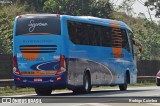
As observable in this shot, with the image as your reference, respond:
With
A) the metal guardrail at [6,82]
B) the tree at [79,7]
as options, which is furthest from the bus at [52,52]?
the tree at [79,7]

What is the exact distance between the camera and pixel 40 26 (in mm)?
24500

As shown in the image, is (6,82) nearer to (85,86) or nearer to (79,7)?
(85,86)

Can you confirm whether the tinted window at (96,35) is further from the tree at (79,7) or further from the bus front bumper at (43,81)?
the tree at (79,7)

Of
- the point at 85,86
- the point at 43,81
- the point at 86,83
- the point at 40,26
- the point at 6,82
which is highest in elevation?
the point at 40,26

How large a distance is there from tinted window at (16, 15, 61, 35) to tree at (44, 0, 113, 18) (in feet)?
111

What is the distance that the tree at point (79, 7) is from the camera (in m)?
59.3

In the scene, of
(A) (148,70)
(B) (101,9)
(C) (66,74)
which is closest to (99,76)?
(C) (66,74)

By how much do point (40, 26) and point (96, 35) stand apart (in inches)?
156

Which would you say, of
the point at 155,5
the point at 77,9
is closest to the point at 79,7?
the point at 77,9

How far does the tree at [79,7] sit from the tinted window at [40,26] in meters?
33.9

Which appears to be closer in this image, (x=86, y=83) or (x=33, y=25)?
(x=33, y=25)

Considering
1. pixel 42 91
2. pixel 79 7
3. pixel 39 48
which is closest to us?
pixel 39 48

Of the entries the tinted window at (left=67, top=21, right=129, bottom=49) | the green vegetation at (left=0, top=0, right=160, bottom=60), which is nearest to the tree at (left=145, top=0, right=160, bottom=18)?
the green vegetation at (left=0, top=0, right=160, bottom=60)

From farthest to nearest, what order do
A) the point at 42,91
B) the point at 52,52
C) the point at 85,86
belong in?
the point at 42,91 → the point at 85,86 → the point at 52,52
